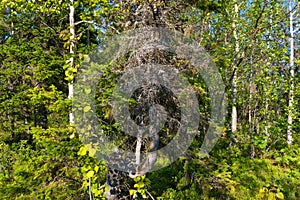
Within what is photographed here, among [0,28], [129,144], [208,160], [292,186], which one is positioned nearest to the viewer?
[129,144]

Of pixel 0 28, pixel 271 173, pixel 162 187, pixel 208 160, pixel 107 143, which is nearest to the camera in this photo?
pixel 107 143

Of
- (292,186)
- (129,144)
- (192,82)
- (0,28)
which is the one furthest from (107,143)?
(0,28)

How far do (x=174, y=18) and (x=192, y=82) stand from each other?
73 cm

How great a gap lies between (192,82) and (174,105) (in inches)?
12.5

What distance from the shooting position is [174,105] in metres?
2.67

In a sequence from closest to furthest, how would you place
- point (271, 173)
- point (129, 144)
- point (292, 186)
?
point (129, 144)
point (292, 186)
point (271, 173)

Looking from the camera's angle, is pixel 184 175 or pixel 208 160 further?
pixel 184 175

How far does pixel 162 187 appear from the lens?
3.69 metres

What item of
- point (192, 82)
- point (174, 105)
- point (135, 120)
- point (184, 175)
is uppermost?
point (192, 82)

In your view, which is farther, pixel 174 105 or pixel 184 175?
pixel 184 175

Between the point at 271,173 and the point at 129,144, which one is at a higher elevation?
the point at 129,144

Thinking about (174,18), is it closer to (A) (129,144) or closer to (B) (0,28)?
(A) (129,144)

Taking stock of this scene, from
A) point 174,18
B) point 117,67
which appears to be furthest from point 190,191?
point 174,18

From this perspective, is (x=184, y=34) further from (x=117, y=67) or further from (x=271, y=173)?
(x=271, y=173)
